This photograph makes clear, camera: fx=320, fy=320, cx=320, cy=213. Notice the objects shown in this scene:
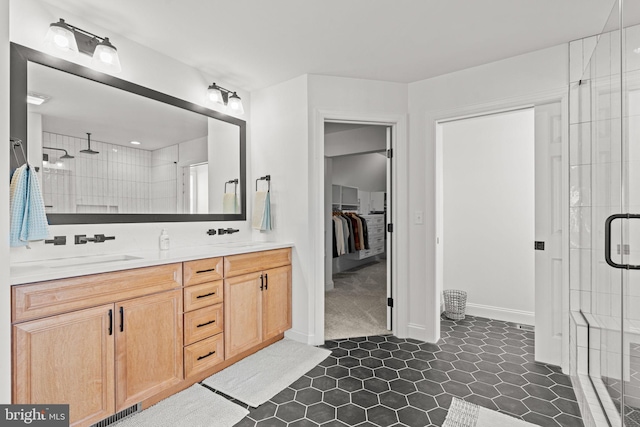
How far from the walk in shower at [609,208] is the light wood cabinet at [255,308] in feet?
7.29

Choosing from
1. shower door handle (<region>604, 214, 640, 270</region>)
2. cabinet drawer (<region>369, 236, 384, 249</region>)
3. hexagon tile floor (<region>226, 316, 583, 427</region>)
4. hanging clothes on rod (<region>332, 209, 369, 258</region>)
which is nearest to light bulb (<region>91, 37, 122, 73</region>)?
hexagon tile floor (<region>226, 316, 583, 427</region>)

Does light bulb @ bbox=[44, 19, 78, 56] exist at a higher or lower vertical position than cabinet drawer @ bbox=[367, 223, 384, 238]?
higher

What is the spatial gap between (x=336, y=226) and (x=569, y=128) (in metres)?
3.57

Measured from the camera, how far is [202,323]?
7.23 feet

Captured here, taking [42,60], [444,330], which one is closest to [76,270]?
[42,60]

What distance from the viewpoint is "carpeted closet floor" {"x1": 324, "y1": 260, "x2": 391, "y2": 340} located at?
321 centimetres

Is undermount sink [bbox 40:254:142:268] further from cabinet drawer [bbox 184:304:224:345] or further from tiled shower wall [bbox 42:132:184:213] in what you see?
cabinet drawer [bbox 184:304:224:345]

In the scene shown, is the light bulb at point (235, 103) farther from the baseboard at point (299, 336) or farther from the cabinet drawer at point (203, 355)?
the baseboard at point (299, 336)

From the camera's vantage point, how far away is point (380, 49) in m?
2.49

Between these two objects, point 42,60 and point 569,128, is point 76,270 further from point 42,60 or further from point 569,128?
point 569,128

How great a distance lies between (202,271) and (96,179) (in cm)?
95

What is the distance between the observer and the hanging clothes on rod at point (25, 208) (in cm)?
161

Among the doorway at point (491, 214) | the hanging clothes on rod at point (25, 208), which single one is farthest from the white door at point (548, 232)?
the hanging clothes on rod at point (25, 208)

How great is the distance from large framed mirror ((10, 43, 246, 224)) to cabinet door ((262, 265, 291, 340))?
2.42 ft
